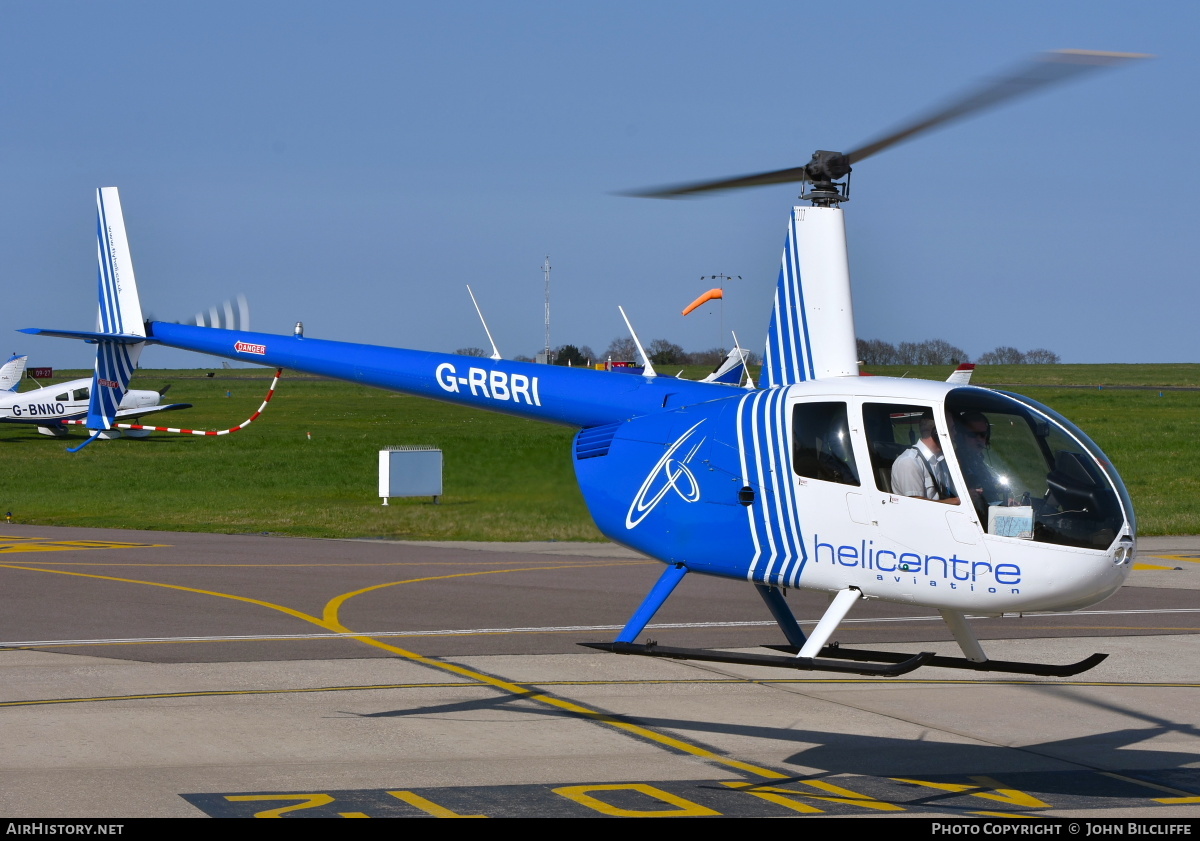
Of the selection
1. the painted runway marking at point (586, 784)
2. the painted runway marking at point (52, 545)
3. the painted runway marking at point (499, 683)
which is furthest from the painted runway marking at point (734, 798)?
the painted runway marking at point (52, 545)

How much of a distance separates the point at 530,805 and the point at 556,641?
717 centimetres

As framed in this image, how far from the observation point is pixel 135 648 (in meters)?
15.4

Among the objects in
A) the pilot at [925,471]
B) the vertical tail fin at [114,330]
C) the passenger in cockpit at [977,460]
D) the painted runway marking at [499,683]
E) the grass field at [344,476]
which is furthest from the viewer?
the grass field at [344,476]

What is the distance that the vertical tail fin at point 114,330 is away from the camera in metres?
17.6

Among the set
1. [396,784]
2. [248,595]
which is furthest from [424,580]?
[396,784]

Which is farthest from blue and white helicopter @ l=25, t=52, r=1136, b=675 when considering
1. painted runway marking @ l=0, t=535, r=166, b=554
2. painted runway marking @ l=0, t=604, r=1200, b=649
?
painted runway marking @ l=0, t=535, r=166, b=554

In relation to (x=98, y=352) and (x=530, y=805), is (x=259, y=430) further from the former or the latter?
(x=530, y=805)

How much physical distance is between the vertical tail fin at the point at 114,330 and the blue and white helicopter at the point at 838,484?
28.6ft

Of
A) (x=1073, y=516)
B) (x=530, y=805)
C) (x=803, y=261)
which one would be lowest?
(x=530, y=805)

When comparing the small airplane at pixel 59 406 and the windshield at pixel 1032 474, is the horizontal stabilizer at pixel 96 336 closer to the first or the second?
the windshield at pixel 1032 474

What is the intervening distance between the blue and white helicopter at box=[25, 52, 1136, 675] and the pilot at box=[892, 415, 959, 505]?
1cm

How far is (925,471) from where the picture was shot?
357 inches

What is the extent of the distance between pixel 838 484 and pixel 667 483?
1.58 metres

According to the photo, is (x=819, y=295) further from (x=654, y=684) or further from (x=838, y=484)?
(x=654, y=684)
